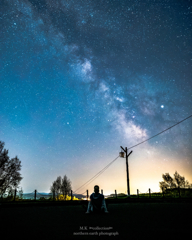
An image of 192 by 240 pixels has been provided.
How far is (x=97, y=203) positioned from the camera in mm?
6172

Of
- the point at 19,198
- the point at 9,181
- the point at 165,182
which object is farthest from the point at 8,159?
the point at 165,182

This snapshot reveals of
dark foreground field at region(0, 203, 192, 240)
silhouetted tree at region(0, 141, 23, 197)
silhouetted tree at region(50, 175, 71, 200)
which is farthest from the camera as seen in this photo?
silhouetted tree at region(50, 175, 71, 200)

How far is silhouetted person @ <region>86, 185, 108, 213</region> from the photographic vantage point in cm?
608

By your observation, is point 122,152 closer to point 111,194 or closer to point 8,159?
point 111,194

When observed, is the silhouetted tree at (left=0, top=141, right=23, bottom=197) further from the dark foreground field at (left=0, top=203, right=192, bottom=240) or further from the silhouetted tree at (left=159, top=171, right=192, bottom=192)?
the silhouetted tree at (left=159, top=171, right=192, bottom=192)

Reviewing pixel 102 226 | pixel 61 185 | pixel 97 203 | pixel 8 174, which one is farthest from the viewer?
pixel 61 185

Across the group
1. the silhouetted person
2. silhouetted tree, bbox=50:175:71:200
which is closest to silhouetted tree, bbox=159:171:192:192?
silhouetted tree, bbox=50:175:71:200

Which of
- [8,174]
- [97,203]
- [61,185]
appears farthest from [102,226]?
[61,185]

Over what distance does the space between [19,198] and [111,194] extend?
16.7 m

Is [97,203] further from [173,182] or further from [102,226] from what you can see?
[173,182]

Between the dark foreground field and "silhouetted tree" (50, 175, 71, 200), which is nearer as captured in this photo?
the dark foreground field

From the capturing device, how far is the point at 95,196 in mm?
6105

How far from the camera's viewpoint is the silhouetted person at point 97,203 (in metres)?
6.08

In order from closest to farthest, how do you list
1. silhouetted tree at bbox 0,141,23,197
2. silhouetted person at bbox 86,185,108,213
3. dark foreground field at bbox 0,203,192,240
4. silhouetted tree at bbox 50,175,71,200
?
dark foreground field at bbox 0,203,192,240 → silhouetted person at bbox 86,185,108,213 → silhouetted tree at bbox 0,141,23,197 → silhouetted tree at bbox 50,175,71,200
